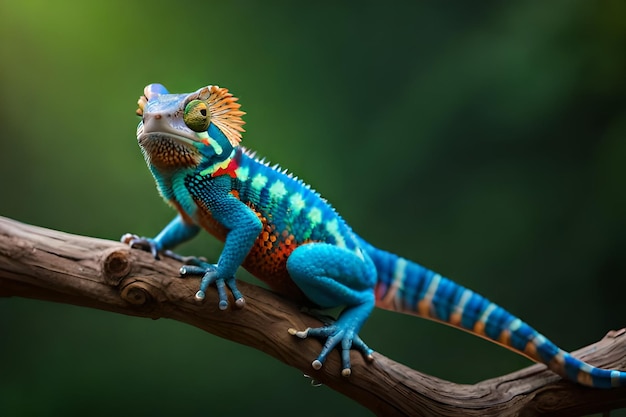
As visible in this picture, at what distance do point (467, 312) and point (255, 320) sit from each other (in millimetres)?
905

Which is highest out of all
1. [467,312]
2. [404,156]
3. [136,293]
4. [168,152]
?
[404,156]

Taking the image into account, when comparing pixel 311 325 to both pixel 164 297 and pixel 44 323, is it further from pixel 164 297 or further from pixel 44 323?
pixel 44 323

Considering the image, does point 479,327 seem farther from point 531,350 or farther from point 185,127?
point 185,127

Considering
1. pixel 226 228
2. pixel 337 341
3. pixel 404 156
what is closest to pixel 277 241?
pixel 226 228

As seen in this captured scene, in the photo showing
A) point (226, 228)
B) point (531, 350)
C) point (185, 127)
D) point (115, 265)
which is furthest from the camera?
point (531, 350)

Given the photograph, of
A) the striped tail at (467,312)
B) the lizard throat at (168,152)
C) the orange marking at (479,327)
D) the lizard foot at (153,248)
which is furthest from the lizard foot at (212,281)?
the orange marking at (479,327)

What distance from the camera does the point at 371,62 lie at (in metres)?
3.55

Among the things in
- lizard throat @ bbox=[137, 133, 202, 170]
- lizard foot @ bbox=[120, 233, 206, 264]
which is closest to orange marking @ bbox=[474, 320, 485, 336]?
lizard foot @ bbox=[120, 233, 206, 264]

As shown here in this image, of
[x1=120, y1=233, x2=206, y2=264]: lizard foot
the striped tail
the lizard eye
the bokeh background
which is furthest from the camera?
the bokeh background

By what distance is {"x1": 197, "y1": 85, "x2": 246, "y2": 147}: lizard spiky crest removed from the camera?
2.16m

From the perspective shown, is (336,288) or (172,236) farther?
(172,236)

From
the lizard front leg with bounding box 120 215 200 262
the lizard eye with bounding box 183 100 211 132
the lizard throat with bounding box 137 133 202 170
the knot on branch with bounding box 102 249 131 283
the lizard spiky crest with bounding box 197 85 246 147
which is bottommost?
the knot on branch with bounding box 102 249 131 283

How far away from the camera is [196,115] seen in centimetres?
207

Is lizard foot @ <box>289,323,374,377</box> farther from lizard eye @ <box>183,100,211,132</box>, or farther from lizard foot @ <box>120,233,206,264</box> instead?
lizard eye @ <box>183,100,211,132</box>
